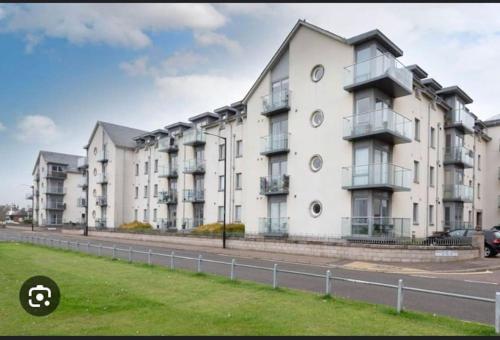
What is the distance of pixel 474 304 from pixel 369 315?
10.8 feet

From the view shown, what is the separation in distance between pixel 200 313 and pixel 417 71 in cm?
2486

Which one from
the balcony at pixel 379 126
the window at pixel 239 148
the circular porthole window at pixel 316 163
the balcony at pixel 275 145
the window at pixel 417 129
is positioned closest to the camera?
the balcony at pixel 379 126

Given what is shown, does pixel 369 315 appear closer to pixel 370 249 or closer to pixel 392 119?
pixel 370 249

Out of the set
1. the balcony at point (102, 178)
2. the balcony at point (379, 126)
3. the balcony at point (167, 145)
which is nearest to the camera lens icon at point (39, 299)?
the balcony at point (379, 126)

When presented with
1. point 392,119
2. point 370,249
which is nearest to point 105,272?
point 370,249

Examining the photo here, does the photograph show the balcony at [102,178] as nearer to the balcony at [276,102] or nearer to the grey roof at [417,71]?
the balcony at [276,102]

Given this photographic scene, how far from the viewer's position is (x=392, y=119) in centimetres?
2216

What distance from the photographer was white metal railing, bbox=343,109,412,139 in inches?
853

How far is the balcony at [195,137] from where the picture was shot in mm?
36594

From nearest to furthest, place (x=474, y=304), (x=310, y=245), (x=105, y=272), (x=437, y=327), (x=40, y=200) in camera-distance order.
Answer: (x=437, y=327) → (x=474, y=304) → (x=105, y=272) → (x=310, y=245) → (x=40, y=200)

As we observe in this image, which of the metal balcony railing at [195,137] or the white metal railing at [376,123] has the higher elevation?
the metal balcony railing at [195,137]

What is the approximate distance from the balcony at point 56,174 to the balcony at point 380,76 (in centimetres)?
5940

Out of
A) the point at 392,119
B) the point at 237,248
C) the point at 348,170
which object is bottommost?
the point at 237,248

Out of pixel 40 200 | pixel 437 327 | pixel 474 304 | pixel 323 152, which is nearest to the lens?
pixel 437 327
